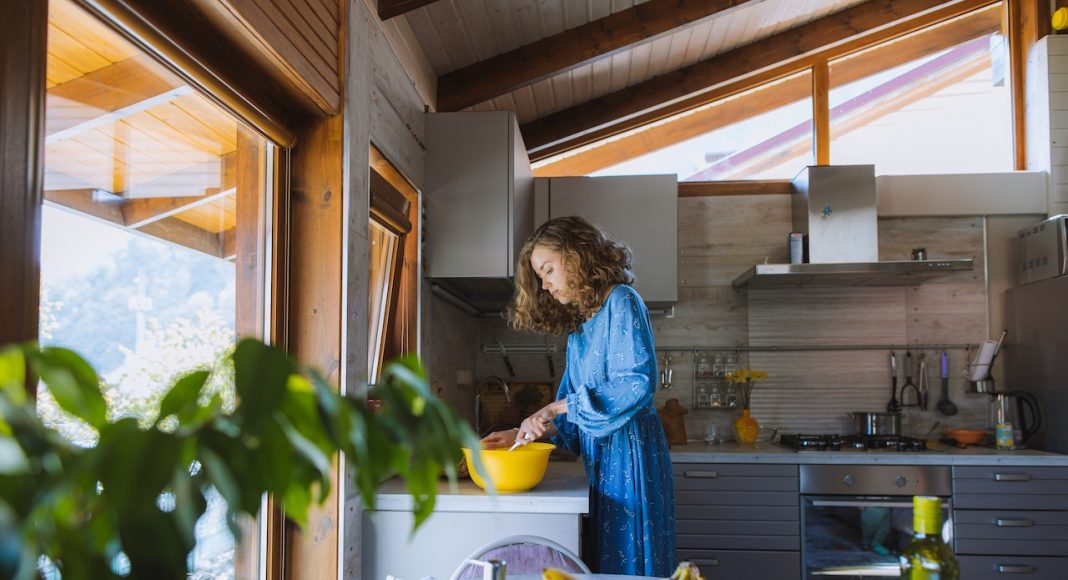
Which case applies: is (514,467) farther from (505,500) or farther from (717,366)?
(717,366)

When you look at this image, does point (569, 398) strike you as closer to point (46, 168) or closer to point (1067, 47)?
point (46, 168)

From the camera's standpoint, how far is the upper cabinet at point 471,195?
2961mm

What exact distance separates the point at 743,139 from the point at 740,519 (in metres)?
1.98

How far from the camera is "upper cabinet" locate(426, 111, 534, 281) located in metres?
2.96

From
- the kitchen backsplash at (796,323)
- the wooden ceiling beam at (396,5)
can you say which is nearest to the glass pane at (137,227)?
the wooden ceiling beam at (396,5)

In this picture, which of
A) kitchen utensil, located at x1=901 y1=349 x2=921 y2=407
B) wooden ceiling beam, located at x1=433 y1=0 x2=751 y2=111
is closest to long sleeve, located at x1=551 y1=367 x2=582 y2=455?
wooden ceiling beam, located at x1=433 y1=0 x2=751 y2=111

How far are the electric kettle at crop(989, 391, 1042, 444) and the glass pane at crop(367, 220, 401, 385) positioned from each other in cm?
286

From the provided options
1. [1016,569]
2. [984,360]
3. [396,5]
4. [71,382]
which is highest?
[396,5]

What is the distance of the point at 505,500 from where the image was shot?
2.03 metres

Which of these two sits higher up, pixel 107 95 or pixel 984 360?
pixel 107 95

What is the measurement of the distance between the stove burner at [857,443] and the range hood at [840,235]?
2.39 feet

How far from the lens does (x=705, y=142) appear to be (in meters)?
4.30

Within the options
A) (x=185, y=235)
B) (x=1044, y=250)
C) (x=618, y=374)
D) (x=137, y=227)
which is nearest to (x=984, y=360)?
(x=1044, y=250)

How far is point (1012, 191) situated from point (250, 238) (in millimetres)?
3684
